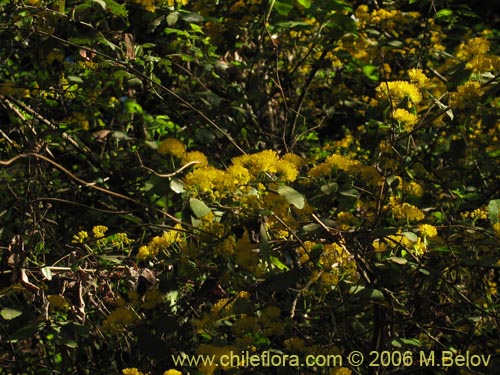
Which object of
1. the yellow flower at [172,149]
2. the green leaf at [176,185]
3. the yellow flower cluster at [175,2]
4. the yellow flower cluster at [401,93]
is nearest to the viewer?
the green leaf at [176,185]

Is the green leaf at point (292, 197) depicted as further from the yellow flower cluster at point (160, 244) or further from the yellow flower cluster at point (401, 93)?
the yellow flower cluster at point (401, 93)

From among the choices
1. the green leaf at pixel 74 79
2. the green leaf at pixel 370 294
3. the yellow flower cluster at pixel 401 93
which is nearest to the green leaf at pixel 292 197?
the green leaf at pixel 370 294

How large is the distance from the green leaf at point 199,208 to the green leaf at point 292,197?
211mm

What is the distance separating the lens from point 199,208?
2143 millimetres

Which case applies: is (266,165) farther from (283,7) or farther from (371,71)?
(371,71)

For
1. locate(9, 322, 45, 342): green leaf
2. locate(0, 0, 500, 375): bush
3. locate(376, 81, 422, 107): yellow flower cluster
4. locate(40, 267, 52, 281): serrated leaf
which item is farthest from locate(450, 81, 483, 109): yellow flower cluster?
locate(9, 322, 45, 342): green leaf

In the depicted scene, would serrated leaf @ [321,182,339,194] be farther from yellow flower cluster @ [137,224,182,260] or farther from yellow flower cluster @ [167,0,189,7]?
yellow flower cluster @ [167,0,189,7]

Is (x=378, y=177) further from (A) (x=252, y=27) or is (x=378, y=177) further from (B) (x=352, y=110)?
(B) (x=352, y=110)

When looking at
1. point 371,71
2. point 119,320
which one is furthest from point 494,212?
point 371,71

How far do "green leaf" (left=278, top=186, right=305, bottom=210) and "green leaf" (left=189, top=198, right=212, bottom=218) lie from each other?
0.21 metres

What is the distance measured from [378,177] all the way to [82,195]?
1.76 m

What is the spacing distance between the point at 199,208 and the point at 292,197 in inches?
10.2

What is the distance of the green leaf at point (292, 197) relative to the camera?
2.17 meters

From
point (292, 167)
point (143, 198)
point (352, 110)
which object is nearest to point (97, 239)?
point (292, 167)
